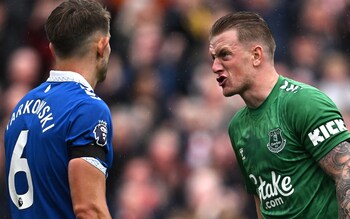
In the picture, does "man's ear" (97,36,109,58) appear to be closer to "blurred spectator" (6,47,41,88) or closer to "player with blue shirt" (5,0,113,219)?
"player with blue shirt" (5,0,113,219)

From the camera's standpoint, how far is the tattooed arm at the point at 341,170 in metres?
5.24

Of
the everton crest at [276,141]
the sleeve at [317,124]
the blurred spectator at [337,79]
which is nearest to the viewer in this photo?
the sleeve at [317,124]

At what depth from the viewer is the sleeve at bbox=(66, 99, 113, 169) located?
15.8 ft

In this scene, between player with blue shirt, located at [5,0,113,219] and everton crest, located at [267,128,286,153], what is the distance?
1.04 metres

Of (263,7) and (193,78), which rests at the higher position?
(263,7)

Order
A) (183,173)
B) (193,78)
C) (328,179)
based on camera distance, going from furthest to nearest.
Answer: (193,78)
(183,173)
(328,179)

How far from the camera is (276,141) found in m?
5.61

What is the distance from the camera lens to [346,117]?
36.3ft

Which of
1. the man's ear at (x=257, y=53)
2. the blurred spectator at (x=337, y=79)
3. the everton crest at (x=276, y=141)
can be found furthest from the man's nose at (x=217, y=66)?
the blurred spectator at (x=337, y=79)

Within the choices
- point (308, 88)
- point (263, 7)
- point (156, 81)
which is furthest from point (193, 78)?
point (308, 88)

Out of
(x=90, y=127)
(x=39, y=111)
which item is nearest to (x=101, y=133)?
(x=90, y=127)

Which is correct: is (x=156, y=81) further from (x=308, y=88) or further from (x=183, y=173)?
(x=308, y=88)

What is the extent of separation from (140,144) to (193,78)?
3.33 feet

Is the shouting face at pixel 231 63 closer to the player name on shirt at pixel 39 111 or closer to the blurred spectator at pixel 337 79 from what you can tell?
the player name on shirt at pixel 39 111
